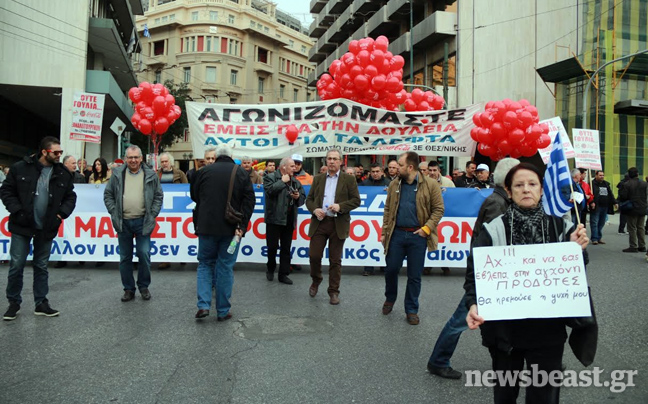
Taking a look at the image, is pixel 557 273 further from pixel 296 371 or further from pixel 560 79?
pixel 560 79

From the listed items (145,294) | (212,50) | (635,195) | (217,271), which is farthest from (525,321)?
(212,50)

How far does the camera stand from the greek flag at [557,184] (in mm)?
3117

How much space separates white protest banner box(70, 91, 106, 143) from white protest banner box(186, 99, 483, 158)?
3449 mm

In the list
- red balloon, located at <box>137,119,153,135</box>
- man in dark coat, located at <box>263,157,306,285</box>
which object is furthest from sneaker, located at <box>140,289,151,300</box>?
red balloon, located at <box>137,119,153,135</box>

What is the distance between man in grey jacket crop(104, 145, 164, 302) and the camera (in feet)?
20.6

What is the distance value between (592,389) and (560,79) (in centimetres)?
2655

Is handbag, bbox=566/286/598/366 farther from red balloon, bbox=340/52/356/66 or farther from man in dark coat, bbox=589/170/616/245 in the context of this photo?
man in dark coat, bbox=589/170/616/245

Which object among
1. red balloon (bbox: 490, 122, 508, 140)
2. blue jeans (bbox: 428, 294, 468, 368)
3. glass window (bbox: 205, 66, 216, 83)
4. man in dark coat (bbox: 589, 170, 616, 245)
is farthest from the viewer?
glass window (bbox: 205, 66, 216, 83)

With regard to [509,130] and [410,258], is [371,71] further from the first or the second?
[410,258]

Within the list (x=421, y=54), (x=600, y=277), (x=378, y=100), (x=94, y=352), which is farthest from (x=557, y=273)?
(x=421, y=54)

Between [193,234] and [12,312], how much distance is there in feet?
11.4

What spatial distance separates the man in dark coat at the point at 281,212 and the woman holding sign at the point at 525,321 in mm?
4932

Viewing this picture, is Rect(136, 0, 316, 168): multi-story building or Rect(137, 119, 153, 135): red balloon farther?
Rect(136, 0, 316, 168): multi-story building

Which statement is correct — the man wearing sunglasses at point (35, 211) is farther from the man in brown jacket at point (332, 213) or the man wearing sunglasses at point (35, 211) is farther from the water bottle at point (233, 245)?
the man in brown jacket at point (332, 213)
